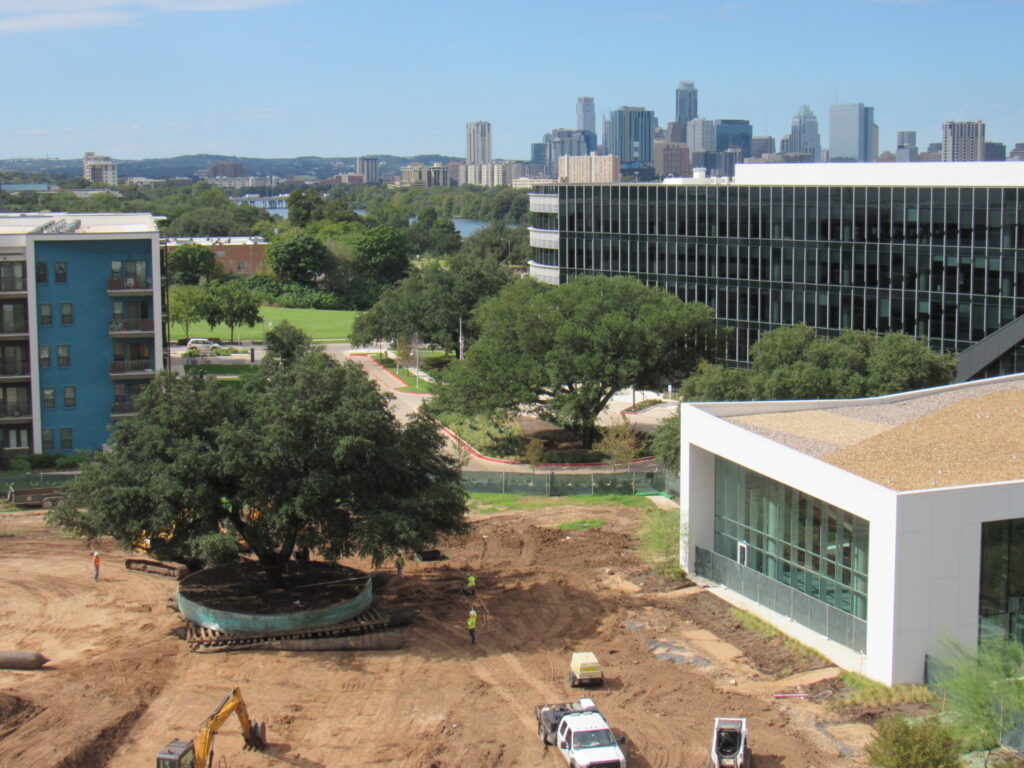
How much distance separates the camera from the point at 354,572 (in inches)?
1582

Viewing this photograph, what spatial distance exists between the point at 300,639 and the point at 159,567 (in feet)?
32.9

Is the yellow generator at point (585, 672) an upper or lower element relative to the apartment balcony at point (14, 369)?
lower

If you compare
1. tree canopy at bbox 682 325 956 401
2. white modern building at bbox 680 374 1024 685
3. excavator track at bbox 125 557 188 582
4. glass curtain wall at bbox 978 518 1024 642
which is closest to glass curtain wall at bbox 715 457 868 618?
white modern building at bbox 680 374 1024 685

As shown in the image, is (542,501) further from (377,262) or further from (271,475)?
(377,262)

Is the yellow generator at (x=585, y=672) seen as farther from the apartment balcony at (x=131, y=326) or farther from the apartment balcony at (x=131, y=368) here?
the apartment balcony at (x=131, y=326)

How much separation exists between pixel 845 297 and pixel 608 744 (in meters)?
55.0

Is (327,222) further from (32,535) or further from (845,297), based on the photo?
(32,535)

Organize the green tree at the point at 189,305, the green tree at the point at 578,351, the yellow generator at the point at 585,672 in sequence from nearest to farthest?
the yellow generator at the point at 585,672 → the green tree at the point at 578,351 → the green tree at the point at 189,305

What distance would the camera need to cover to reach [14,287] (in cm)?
5966

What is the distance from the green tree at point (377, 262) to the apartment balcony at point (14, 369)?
306 feet

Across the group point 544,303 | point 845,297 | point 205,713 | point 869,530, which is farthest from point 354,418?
point 845,297

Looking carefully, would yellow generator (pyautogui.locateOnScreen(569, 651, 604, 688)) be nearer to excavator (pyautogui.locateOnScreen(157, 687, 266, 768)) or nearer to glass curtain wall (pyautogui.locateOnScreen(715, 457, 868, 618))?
glass curtain wall (pyautogui.locateOnScreen(715, 457, 868, 618))

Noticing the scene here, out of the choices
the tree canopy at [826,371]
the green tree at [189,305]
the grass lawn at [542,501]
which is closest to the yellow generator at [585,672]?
the grass lawn at [542,501]

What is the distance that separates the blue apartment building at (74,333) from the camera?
5972 centimetres
